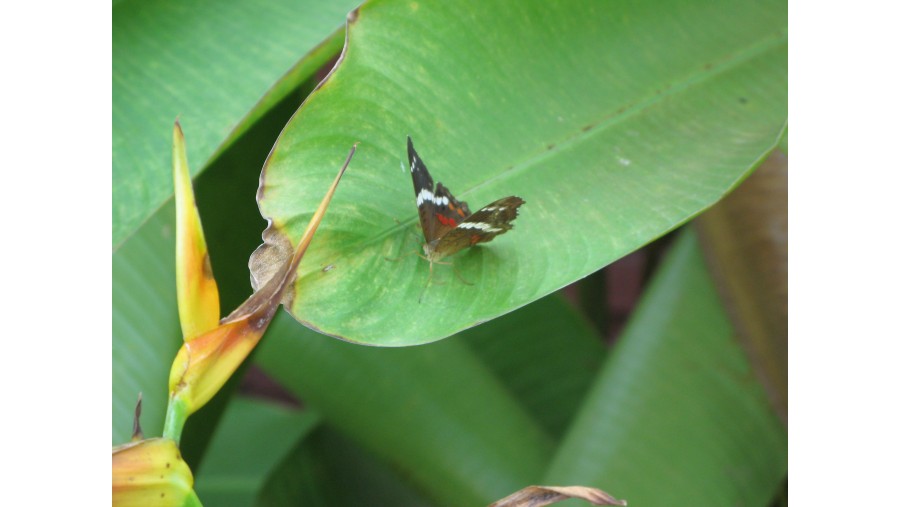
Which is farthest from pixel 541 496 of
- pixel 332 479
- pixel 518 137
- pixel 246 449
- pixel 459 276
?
pixel 246 449

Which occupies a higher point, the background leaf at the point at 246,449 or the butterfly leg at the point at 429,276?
the butterfly leg at the point at 429,276

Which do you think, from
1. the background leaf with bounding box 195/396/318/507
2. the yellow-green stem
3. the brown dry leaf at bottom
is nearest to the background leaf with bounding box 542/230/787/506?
the brown dry leaf at bottom

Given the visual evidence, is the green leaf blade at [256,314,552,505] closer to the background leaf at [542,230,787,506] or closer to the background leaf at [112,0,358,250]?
the background leaf at [542,230,787,506]

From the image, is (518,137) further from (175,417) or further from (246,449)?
(246,449)

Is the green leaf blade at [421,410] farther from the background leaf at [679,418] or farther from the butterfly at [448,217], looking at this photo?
the butterfly at [448,217]

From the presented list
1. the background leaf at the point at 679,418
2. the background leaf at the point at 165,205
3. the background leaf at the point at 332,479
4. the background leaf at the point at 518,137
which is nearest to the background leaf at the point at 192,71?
the background leaf at the point at 165,205

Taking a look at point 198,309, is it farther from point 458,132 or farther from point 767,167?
point 767,167
